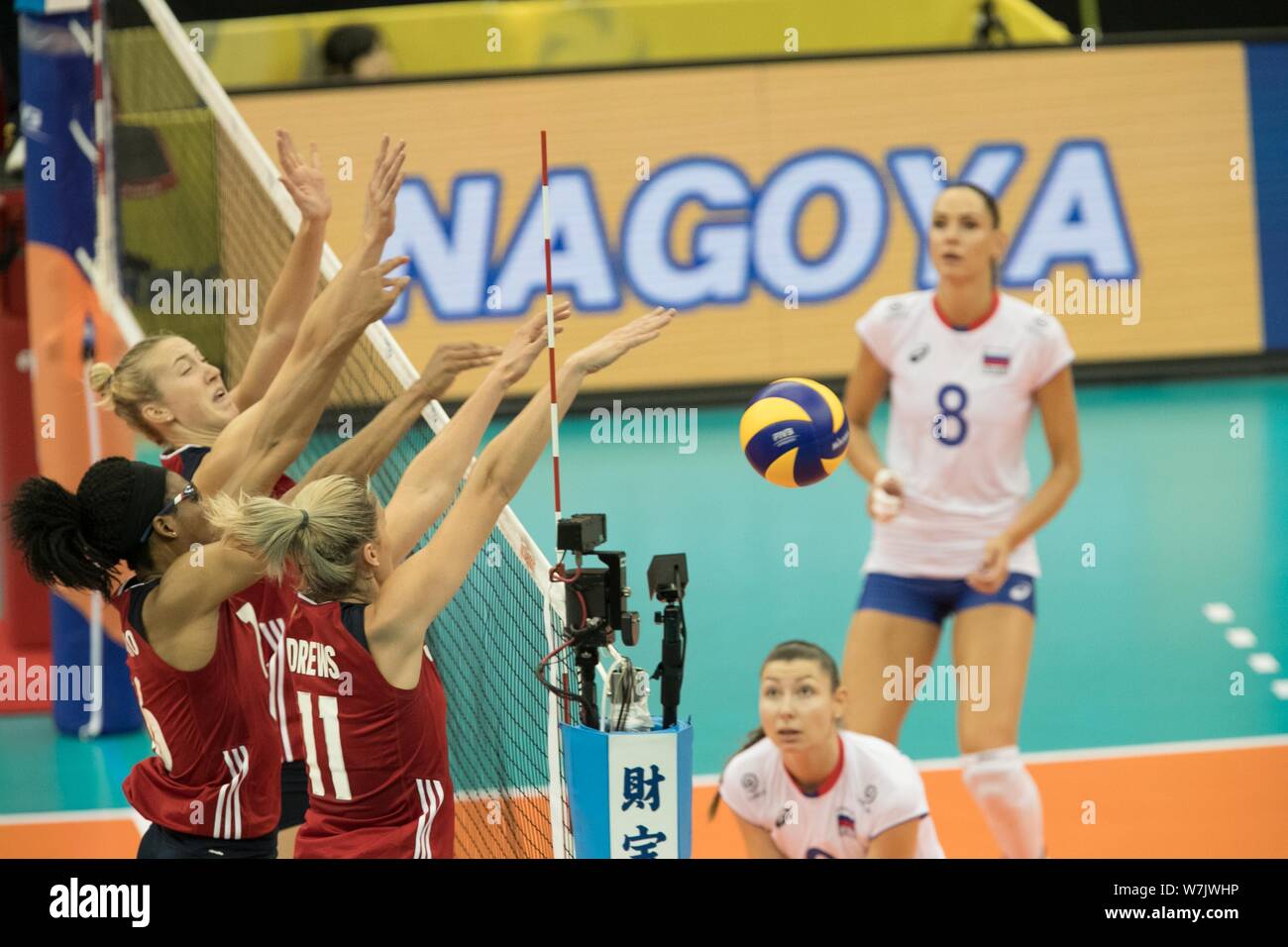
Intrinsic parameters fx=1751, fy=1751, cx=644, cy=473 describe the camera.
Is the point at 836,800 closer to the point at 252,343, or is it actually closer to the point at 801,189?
the point at 252,343

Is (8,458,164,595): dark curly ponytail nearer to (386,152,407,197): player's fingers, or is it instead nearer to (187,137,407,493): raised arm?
(187,137,407,493): raised arm

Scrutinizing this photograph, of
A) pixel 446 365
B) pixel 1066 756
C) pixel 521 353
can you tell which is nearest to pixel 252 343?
pixel 446 365

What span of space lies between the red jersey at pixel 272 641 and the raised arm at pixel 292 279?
0.45 metres

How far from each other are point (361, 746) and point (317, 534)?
0.51 m

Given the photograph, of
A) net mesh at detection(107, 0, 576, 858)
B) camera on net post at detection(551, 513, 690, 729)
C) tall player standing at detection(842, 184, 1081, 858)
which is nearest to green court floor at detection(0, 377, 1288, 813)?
net mesh at detection(107, 0, 576, 858)

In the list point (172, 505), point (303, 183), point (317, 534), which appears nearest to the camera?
point (317, 534)

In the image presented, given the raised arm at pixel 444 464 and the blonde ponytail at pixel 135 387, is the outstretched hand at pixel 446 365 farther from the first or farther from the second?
the blonde ponytail at pixel 135 387

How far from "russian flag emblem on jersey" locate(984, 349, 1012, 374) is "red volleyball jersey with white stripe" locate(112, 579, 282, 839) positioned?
250 cm

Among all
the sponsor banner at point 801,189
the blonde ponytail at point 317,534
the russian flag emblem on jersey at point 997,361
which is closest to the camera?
the blonde ponytail at point 317,534

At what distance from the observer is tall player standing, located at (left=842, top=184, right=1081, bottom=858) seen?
5281 millimetres

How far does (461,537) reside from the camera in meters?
4.02

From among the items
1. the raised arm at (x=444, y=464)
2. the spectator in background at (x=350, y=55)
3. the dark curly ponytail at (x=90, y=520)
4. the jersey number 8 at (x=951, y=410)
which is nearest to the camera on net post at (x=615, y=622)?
the raised arm at (x=444, y=464)

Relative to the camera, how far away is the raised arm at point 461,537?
154 inches

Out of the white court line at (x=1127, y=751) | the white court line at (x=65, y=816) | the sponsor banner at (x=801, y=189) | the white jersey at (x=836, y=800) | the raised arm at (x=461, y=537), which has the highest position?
the sponsor banner at (x=801, y=189)
